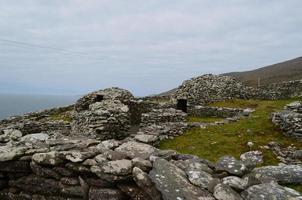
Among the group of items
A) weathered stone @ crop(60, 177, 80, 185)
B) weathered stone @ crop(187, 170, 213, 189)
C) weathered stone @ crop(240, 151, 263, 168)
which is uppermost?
weathered stone @ crop(187, 170, 213, 189)

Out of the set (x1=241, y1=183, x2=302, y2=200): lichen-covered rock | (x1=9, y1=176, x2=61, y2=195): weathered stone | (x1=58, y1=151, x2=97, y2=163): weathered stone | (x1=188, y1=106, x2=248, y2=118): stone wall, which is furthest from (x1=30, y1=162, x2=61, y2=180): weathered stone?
(x1=188, y1=106, x2=248, y2=118): stone wall

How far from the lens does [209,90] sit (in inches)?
1528

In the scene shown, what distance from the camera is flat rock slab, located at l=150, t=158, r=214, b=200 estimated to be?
7.48 m

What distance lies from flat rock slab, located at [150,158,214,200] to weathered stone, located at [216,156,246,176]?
0.97 meters

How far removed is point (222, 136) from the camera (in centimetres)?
1905

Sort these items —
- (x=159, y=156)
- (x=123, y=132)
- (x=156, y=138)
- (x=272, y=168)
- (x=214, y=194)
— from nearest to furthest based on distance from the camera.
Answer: (x=214, y=194) < (x=159, y=156) < (x=272, y=168) < (x=156, y=138) < (x=123, y=132)

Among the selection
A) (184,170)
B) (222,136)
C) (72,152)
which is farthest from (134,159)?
(222,136)

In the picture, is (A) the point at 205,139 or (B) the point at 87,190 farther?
(A) the point at 205,139

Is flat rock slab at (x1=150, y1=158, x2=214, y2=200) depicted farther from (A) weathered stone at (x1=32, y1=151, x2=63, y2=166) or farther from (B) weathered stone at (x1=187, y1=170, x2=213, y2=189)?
(A) weathered stone at (x1=32, y1=151, x2=63, y2=166)

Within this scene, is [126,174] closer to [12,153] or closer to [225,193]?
[225,193]

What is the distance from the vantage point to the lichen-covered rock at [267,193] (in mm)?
7336

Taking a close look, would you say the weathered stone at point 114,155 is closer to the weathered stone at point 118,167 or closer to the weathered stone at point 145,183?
the weathered stone at point 118,167

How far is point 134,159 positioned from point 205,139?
10.7 meters

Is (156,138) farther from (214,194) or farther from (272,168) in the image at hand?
(214,194)
